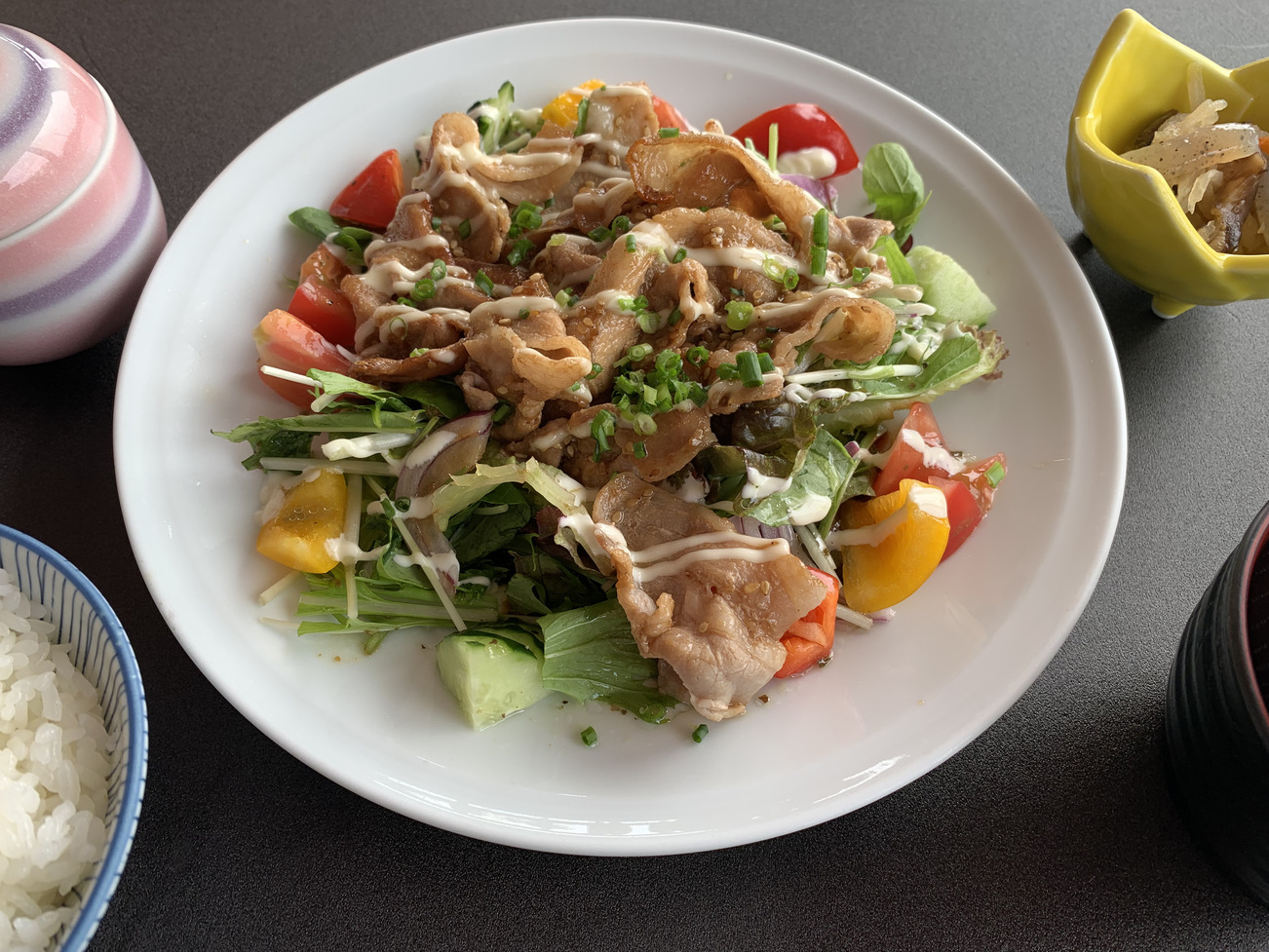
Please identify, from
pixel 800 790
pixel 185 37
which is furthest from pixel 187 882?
pixel 185 37

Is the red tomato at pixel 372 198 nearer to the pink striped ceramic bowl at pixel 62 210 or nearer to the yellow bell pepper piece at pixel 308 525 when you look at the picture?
the pink striped ceramic bowl at pixel 62 210

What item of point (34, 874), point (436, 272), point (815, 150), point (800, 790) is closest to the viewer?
point (34, 874)

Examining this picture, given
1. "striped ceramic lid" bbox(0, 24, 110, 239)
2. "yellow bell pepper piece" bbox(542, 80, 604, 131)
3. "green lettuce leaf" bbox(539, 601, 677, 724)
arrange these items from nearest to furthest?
"green lettuce leaf" bbox(539, 601, 677, 724) → "striped ceramic lid" bbox(0, 24, 110, 239) → "yellow bell pepper piece" bbox(542, 80, 604, 131)

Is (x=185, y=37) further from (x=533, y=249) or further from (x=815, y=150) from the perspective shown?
(x=815, y=150)

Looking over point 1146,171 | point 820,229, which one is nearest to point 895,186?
point 820,229

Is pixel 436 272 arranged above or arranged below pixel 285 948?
above

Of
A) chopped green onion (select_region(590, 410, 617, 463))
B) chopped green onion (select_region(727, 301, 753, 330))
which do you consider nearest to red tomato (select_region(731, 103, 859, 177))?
chopped green onion (select_region(727, 301, 753, 330))

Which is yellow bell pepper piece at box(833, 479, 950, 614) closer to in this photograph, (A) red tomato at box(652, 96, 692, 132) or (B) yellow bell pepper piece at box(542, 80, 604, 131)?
(A) red tomato at box(652, 96, 692, 132)

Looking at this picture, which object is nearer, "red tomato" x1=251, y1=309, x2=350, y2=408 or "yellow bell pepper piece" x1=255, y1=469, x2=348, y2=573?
"yellow bell pepper piece" x1=255, y1=469, x2=348, y2=573
